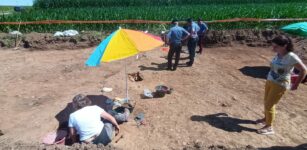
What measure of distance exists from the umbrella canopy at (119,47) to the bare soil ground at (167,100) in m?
1.69

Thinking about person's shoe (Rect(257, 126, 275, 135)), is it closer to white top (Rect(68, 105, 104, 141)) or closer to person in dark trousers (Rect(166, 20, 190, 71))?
white top (Rect(68, 105, 104, 141))

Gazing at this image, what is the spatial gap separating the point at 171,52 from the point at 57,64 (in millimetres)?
4711

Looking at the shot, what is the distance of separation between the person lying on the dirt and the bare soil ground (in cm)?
36

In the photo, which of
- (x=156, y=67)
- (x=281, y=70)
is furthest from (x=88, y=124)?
(x=156, y=67)

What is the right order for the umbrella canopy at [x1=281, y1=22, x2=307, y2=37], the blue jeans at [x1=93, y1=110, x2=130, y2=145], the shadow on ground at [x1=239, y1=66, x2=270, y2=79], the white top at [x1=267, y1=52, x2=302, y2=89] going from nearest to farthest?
1. the white top at [x1=267, y1=52, x2=302, y2=89]
2. the blue jeans at [x1=93, y1=110, x2=130, y2=145]
3. the umbrella canopy at [x1=281, y1=22, x2=307, y2=37]
4. the shadow on ground at [x1=239, y1=66, x2=270, y2=79]

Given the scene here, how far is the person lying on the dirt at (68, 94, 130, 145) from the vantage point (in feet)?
22.6

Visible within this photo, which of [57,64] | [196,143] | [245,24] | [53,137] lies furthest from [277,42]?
[245,24]

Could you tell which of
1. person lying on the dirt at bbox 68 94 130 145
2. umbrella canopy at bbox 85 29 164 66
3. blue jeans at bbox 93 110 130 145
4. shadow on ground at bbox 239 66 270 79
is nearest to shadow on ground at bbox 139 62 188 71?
shadow on ground at bbox 239 66 270 79

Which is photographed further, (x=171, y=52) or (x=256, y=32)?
(x=256, y=32)

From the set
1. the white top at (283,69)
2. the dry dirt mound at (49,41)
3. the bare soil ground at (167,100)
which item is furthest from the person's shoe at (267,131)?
the dry dirt mound at (49,41)

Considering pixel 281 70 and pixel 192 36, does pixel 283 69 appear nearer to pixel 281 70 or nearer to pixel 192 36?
pixel 281 70

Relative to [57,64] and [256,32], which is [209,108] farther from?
[256,32]

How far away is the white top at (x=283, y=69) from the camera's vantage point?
6.85m

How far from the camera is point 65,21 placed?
19344mm
